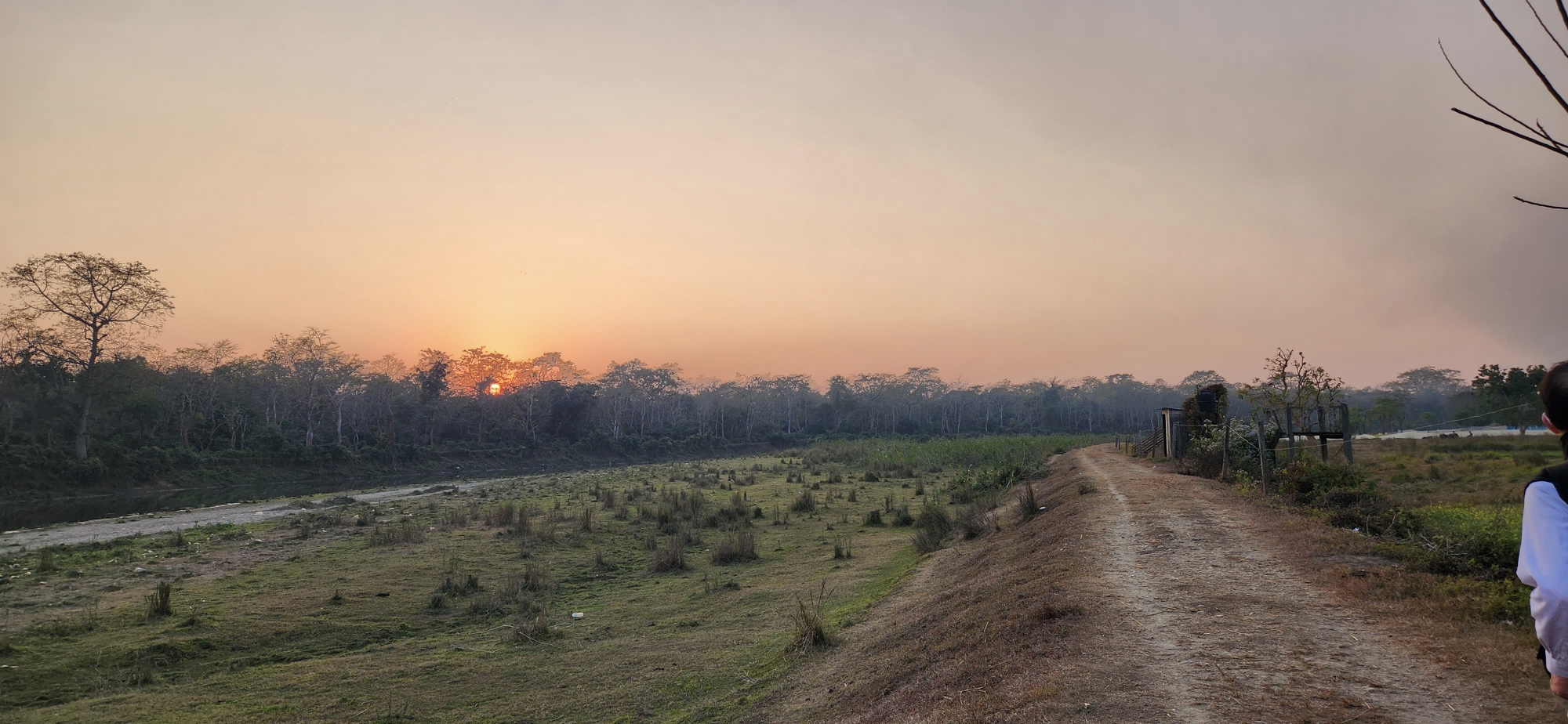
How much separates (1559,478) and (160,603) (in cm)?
1467

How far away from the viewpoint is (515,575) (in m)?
13.8

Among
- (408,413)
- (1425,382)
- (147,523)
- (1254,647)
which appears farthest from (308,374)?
(1425,382)

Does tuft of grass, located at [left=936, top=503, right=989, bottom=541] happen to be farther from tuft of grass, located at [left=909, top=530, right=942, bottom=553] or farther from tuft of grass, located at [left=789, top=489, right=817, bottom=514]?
tuft of grass, located at [left=789, top=489, right=817, bottom=514]

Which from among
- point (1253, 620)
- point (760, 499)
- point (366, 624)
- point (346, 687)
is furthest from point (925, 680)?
point (760, 499)

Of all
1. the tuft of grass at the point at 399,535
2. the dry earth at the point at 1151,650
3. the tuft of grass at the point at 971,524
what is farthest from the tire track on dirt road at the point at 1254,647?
the tuft of grass at the point at 399,535

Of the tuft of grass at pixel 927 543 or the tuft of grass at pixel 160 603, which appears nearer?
the tuft of grass at pixel 160 603

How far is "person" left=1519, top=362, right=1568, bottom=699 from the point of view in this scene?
6.39 ft

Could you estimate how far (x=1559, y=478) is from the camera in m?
2.07

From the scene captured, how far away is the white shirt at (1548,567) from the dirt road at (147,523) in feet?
86.1

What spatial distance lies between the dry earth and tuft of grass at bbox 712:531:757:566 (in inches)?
202

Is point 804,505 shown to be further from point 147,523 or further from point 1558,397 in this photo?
point 147,523

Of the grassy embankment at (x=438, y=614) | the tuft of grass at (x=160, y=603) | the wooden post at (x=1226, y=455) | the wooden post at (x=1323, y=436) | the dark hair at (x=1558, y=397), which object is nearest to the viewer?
the dark hair at (x=1558, y=397)

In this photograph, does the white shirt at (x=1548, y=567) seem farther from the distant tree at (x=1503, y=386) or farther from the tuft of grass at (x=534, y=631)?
the distant tree at (x=1503, y=386)

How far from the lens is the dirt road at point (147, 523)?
2047 centimetres
